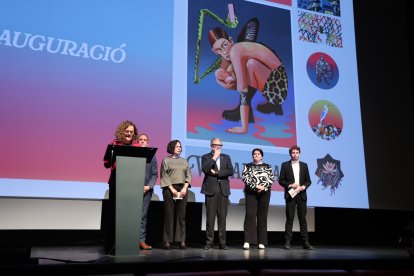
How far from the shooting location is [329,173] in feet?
18.4

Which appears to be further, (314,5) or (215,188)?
(314,5)

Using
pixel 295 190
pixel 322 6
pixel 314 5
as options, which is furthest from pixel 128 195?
pixel 322 6

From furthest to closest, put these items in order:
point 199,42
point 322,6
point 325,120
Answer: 1. point 322,6
2. point 325,120
3. point 199,42

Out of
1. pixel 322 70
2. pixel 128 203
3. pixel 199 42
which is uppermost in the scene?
pixel 199 42

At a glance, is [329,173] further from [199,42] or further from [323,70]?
[199,42]

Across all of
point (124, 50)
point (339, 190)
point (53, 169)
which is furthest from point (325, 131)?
point (53, 169)

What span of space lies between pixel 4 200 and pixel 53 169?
1.98 feet

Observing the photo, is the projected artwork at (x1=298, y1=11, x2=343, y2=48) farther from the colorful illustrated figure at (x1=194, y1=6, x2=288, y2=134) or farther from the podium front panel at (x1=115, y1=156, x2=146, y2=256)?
the podium front panel at (x1=115, y1=156, x2=146, y2=256)

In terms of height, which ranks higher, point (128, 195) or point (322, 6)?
point (322, 6)

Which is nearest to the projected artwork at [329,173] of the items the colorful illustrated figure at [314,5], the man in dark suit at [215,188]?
the man in dark suit at [215,188]

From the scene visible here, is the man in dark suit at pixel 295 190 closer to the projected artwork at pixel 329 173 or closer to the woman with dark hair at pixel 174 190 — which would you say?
the projected artwork at pixel 329 173

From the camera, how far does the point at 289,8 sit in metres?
5.85

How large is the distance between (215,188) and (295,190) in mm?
919

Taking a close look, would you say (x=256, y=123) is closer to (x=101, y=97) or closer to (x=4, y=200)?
(x=101, y=97)
